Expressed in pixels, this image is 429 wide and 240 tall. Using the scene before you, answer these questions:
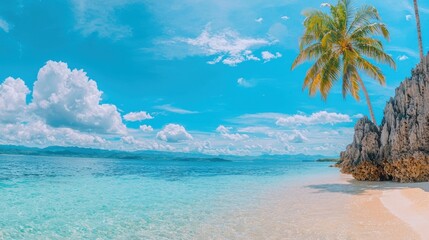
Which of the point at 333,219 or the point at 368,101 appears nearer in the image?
the point at 333,219

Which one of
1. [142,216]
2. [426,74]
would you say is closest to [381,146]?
[426,74]

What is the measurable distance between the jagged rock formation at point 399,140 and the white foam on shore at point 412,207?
5.74 metres

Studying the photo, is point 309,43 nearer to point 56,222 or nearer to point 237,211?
point 237,211

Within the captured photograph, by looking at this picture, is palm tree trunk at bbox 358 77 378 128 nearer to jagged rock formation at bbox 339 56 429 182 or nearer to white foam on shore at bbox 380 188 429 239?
jagged rock formation at bbox 339 56 429 182

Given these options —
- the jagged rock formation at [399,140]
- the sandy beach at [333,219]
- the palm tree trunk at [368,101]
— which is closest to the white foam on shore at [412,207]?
the sandy beach at [333,219]

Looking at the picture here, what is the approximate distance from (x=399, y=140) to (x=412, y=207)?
428 inches

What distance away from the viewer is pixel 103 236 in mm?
8391

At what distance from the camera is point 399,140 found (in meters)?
19.9

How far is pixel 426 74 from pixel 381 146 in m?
5.53

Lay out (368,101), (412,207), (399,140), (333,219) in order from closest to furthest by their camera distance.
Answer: (333,219), (412,207), (399,140), (368,101)

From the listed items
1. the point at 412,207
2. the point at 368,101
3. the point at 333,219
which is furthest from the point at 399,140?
the point at 333,219

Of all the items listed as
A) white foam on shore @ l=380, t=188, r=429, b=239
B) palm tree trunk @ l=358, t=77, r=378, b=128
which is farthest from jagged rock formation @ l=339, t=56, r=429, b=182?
white foam on shore @ l=380, t=188, r=429, b=239

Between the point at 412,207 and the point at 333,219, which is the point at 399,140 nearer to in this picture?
the point at 412,207

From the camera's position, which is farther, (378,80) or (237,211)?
(378,80)
